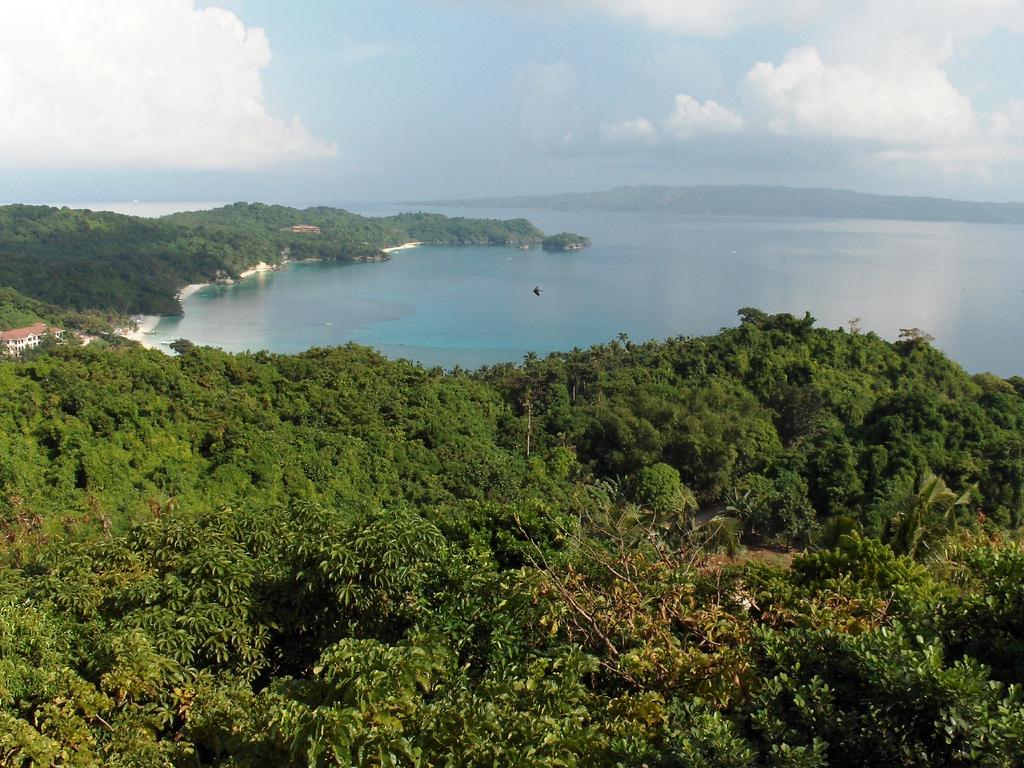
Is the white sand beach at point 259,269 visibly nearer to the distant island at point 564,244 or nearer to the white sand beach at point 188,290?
the white sand beach at point 188,290

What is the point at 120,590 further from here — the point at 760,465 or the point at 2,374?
the point at 760,465

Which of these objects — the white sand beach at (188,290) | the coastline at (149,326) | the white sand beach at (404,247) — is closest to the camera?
the coastline at (149,326)

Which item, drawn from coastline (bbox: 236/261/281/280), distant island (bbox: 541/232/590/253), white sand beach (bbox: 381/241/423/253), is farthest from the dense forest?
white sand beach (bbox: 381/241/423/253)

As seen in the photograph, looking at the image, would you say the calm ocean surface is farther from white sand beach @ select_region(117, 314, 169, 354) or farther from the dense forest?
the dense forest

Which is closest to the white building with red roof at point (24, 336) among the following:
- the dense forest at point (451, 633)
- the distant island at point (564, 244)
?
the dense forest at point (451, 633)

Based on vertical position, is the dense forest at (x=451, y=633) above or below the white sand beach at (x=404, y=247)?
below

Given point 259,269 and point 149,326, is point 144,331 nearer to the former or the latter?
point 149,326
